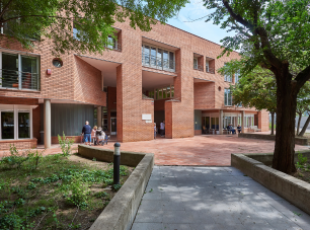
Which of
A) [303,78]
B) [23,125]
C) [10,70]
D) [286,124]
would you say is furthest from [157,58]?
[286,124]

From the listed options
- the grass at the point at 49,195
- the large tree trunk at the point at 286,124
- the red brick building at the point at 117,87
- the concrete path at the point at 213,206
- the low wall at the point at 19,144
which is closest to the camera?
the concrete path at the point at 213,206

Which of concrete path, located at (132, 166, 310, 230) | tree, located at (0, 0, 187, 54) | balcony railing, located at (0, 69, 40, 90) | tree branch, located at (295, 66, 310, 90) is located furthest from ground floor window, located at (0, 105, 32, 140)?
tree branch, located at (295, 66, 310, 90)

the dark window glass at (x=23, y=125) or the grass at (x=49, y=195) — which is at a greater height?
the dark window glass at (x=23, y=125)

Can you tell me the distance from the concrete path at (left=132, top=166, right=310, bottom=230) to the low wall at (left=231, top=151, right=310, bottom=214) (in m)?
0.12

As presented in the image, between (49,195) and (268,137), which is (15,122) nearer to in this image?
(49,195)

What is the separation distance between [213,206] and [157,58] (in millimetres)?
15267

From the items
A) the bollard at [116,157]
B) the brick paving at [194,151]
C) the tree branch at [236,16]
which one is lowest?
the brick paving at [194,151]

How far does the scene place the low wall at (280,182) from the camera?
324 centimetres

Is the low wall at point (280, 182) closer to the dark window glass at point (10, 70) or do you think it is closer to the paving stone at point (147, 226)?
the paving stone at point (147, 226)

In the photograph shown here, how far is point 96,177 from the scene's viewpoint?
16.0 ft

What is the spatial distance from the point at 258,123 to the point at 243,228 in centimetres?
3191

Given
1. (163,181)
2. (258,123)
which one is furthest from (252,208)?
(258,123)

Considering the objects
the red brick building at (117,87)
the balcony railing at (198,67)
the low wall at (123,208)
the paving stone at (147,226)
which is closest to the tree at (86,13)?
the red brick building at (117,87)

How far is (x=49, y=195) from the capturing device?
3984 millimetres
